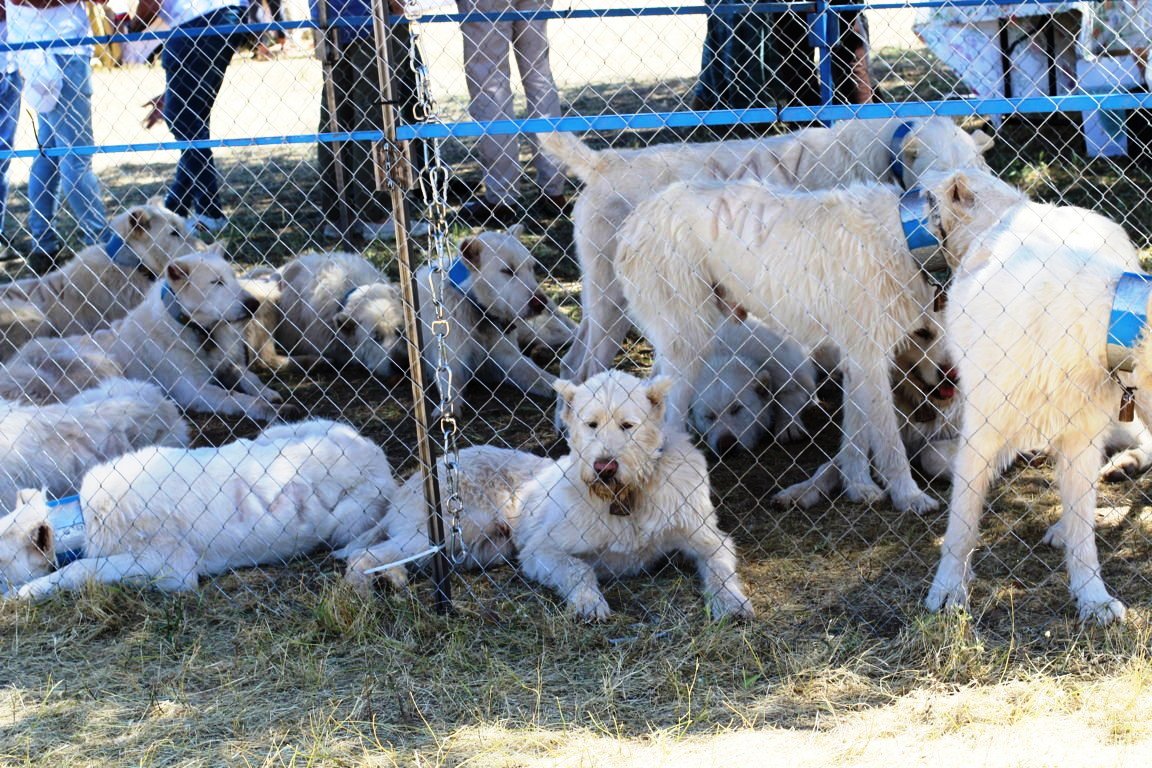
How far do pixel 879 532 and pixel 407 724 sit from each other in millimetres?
1949

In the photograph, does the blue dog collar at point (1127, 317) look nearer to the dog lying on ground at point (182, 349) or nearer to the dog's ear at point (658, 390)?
the dog's ear at point (658, 390)

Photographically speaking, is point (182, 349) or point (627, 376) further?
point (182, 349)

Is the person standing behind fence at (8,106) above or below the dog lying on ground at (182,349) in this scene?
above

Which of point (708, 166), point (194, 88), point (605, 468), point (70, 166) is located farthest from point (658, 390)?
point (70, 166)

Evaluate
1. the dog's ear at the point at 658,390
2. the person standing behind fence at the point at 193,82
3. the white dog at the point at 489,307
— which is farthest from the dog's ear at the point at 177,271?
the dog's ear at the point at 658,390

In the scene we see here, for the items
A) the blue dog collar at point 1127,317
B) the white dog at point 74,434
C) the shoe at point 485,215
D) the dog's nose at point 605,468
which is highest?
the blue dog collar at point 1127,317

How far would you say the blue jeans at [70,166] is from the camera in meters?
8.09

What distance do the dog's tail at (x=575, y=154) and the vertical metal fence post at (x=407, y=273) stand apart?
1.46 meters

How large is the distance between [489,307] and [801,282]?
1949mm

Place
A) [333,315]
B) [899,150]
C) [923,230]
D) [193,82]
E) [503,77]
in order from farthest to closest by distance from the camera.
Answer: [193,82] < [503,77] < [333,315] < [899,150] < [923,230]

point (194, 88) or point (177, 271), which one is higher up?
point (194, 88)

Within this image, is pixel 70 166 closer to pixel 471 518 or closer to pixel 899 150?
pixel 471 518

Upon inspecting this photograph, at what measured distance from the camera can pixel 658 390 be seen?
14.3 feet

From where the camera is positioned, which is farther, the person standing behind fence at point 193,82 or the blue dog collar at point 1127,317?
the person standing behind fence at point 193,82
